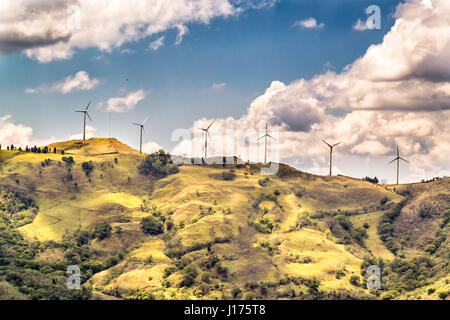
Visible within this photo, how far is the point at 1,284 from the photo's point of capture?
19238 centimetres
